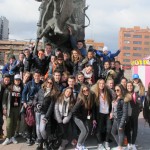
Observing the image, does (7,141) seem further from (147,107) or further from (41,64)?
(147,107)

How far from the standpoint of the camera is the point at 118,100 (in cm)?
611

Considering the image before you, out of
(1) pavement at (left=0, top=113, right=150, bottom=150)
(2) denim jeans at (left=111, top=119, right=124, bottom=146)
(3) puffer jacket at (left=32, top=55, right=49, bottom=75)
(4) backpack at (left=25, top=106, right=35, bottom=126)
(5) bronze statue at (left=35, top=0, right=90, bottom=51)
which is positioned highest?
(5) bronze statue at (left=35, top=0, right=90, bottom=51)

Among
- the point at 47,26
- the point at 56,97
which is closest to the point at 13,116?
the point at 56,97

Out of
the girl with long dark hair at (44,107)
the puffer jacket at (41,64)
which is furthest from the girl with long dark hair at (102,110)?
the puffer jacket at (41,64)

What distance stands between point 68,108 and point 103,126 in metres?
0.93

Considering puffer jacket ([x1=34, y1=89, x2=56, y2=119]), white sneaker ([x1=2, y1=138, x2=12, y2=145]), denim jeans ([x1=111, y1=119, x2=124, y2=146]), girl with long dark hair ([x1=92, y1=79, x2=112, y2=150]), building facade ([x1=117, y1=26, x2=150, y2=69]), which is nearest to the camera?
puffer jacket ([x1=34, y1=89, x2=56, y2=119])

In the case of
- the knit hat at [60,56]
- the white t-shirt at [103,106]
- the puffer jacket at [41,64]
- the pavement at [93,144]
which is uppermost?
the knit hat at [60,56]

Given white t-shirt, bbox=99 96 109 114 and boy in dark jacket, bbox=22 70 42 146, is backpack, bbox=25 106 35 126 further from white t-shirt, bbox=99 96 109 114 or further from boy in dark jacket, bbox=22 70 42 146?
white t-shirt, bbox=99 96 109 114

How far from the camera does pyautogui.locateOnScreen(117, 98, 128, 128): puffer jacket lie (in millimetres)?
5984

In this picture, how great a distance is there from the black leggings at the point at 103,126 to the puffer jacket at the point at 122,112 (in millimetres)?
286

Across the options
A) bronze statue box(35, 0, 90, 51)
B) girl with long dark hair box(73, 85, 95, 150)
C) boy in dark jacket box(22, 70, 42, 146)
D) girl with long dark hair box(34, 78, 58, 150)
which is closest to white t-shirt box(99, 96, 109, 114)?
girl with long dark hair box(73, 85, 95, 150)

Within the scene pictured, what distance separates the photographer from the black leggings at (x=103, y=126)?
6.25 m

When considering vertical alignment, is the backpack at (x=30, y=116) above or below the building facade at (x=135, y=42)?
below

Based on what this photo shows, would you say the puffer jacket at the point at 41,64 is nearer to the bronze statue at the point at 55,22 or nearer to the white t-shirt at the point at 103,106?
the bronze statue at the point at 55,22
